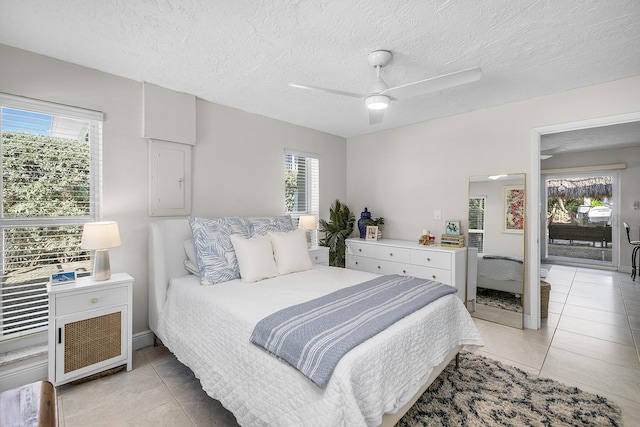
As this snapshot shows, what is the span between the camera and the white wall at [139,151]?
2361mm

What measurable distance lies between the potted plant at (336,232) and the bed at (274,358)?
1.61 m

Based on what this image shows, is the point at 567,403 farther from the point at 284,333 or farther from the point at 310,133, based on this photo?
the point at 310,133

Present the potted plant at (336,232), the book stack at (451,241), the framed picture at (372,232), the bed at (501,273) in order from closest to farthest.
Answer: the bed at (501,273), the book stack at (451,241), the framed picture at (372,232), the potted plant at (336,232)

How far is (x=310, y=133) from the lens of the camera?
14.7 ft

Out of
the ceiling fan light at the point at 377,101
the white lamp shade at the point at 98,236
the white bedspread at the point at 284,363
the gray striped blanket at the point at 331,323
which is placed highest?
the ceiling fan light at the point at 377,101

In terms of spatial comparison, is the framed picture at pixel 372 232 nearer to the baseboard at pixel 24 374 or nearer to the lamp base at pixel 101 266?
the lamp base at pixel 101 266

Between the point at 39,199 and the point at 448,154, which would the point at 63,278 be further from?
the point at 448,154

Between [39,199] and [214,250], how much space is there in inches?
55.5

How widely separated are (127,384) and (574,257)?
8.87 meters

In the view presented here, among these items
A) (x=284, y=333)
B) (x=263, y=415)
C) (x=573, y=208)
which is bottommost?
(x=263, y=415)

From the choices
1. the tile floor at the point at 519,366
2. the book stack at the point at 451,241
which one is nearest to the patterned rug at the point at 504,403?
the tile floor at the point at 519,366

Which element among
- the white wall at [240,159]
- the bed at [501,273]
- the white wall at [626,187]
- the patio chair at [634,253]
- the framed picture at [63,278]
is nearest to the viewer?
the framed picture at [63,278]

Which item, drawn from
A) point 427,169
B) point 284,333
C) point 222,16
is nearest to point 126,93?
Answer: point 222,16

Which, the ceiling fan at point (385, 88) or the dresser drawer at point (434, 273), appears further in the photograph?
the dresser drawer at point (434, 273)
